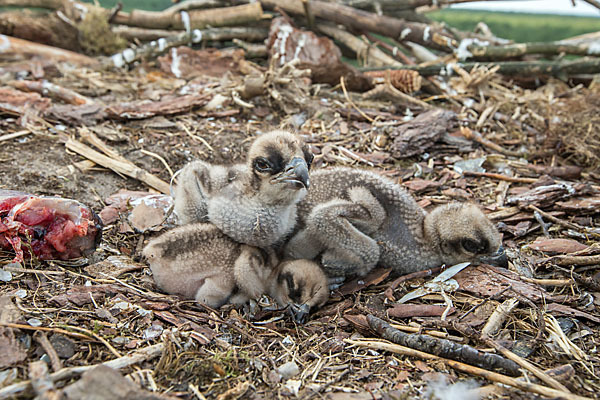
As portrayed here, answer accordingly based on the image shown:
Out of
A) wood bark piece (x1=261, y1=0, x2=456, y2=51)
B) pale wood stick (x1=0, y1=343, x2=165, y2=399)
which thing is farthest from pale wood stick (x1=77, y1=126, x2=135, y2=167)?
wood bark piece (x1=261, y1=0, x2=456, y2=51)

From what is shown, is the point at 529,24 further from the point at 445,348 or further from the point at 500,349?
the point at 445,348

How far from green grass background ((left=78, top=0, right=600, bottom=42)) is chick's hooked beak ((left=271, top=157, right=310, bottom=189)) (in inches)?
272

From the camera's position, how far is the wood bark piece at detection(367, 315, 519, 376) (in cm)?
244

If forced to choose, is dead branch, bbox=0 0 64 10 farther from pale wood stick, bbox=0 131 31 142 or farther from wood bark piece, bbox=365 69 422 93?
wood bark piece, bbox=365 69 422 93

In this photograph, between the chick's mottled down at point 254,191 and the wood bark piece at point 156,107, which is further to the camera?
the wood bark piece at point 156,107

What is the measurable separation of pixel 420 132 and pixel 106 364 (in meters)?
3.88

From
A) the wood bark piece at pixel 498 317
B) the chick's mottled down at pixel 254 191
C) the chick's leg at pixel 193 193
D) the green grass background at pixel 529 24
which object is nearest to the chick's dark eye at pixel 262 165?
the chick's mottled down at pixel 254 191

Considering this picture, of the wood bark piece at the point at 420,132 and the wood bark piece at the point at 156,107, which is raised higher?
the wood bark piece at the point at 156,107

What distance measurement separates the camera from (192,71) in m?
7.14

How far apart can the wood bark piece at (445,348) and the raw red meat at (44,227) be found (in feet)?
6.40

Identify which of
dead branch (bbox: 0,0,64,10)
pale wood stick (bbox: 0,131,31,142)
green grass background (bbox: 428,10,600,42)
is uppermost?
dead branch (bbox: 0,0,64,10)

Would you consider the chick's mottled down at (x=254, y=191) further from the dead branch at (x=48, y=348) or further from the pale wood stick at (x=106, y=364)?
the dead branch at (x=48, y=348)

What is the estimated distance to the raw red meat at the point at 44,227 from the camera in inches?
122

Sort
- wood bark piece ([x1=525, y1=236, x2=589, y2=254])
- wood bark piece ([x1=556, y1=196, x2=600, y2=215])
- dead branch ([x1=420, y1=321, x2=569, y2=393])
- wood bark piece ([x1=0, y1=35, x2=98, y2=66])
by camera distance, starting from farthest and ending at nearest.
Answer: wood bark piece ([x1=0, y1=35, x2=98, y2=66]) → wood bark piece ([x1=556, y1=196, x2=600, y2=215]) → wood bark piece ([x1=525, y1=236, x2=589, y2=254]) → dead branch ([x1=420, y1=321, x2=569, y2=393])
